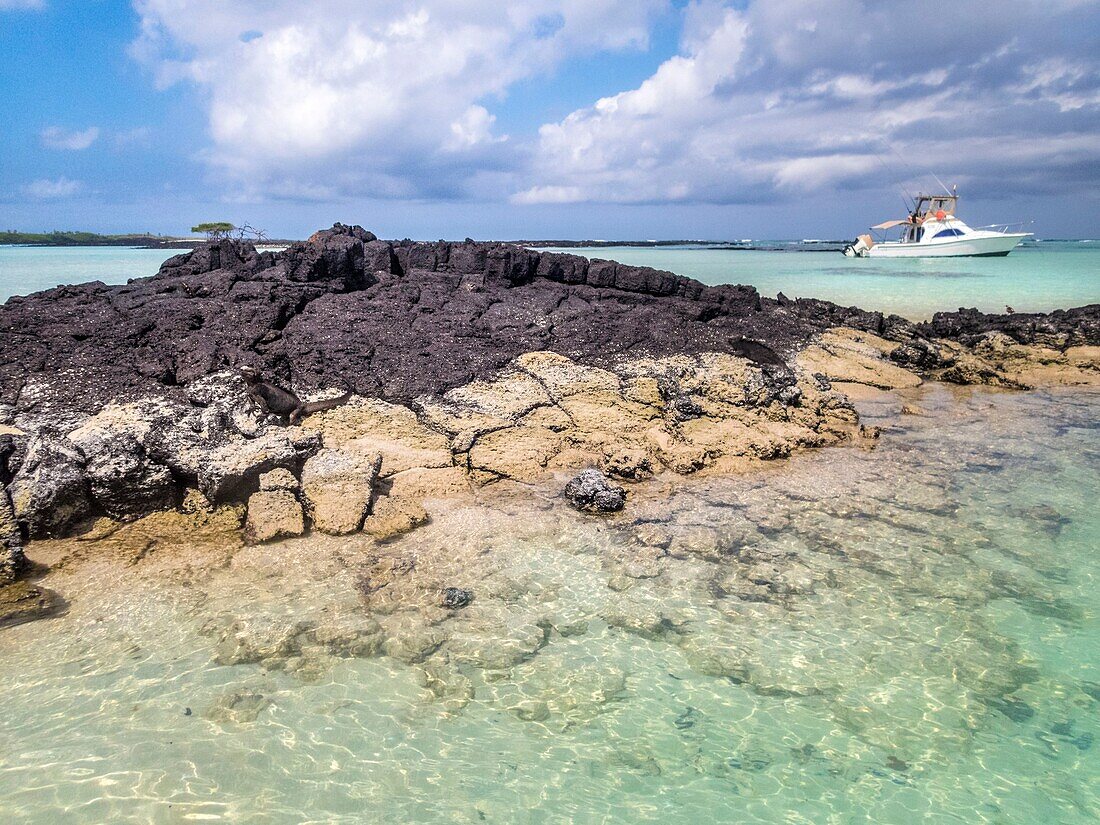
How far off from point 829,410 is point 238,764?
961 centimetres

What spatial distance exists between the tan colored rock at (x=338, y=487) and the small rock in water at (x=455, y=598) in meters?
1.68

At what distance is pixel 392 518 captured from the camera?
7004mm

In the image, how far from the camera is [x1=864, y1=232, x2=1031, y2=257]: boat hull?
52.1m

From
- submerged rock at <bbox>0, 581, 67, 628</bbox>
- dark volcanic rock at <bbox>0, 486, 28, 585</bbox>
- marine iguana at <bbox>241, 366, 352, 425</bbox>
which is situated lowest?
submerged rock at <bbox>0, 581, 67, 628</bbox>

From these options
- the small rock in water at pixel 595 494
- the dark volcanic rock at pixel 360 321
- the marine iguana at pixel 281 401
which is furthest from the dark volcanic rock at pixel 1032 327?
the marine iguana at pixel 281 401

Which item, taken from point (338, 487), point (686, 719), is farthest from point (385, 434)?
point (686, 719)

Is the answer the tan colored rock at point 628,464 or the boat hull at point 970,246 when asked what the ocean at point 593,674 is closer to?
the tan colored rock at point 628,464

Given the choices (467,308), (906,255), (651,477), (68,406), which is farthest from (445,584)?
(906,255)

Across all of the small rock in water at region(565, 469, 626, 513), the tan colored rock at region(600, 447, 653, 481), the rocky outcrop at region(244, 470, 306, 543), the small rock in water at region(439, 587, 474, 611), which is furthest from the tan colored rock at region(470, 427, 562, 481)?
the small rock in water at region(439, 587, 474, 611)

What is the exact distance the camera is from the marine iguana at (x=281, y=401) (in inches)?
333

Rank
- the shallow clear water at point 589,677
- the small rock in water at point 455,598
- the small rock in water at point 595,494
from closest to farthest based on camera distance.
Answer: the shallow clear water at point 589,677 → the small rock in water at point 455,598 → the small rock in water at point 595,494

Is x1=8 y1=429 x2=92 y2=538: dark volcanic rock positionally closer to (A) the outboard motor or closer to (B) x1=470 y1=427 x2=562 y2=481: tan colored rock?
(B) x1=470 y1=427 x2=562 y2=481: tan colored rock

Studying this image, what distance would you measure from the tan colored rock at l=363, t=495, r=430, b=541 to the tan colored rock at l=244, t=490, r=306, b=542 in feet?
2.40

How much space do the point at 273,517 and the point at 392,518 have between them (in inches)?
48.8
